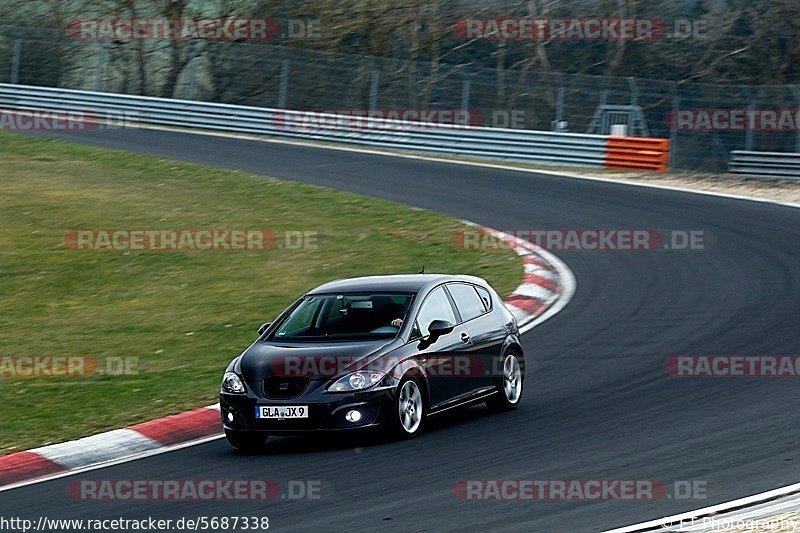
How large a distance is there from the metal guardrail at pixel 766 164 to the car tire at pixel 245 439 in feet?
66.0

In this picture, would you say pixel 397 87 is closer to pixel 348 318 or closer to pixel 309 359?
pixel 348 318

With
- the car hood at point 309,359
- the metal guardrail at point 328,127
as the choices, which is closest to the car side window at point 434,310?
the car hood at point 309,359

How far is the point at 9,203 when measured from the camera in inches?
923

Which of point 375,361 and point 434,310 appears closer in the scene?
point 375,361

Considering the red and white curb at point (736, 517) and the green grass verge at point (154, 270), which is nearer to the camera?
the red and white curb at point (736, 517)

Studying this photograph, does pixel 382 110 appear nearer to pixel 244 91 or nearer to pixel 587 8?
pixel 244 91

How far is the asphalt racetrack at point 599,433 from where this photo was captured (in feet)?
27.3

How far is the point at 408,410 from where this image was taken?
1069cm

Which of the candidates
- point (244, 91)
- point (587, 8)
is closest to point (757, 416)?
point (244, 91)

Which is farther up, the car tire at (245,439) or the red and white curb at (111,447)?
the car tire at (245,439)

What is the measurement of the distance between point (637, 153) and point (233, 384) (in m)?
20.7

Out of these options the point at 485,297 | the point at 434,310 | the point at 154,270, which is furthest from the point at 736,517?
the point at 154,270

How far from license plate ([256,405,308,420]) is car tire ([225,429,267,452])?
0.20 m

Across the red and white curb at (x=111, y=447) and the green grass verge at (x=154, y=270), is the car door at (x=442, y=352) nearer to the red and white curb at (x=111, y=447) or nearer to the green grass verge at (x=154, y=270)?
the red and white curb at (x=111, y=447)
